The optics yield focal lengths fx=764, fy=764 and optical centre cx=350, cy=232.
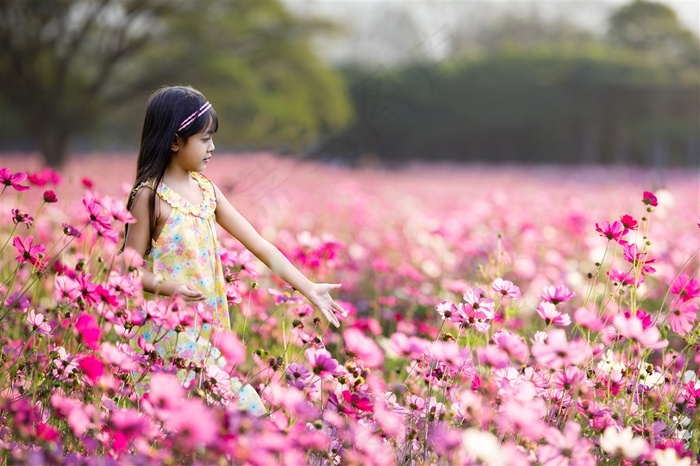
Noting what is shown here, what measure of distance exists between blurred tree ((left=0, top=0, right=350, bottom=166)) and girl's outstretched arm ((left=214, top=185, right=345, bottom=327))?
35.3 ft

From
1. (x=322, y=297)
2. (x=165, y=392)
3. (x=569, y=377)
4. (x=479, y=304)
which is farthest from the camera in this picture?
(x=322, y=297)

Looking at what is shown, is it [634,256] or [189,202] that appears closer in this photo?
[634,256]

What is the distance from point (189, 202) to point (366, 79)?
219 inches

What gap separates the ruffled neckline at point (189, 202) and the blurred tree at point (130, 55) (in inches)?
424

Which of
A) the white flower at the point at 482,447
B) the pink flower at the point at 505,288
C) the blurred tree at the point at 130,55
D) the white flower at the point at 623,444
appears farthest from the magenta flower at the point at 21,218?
the blurred tree at the point at 130,55

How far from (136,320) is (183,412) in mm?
630

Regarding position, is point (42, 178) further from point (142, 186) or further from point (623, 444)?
point (623, 444)

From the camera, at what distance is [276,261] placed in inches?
76.0

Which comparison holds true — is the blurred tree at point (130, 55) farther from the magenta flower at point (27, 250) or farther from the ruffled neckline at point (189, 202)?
the magenta flower at point (27, 250)

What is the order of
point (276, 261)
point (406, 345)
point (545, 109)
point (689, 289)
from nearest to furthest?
point (406, 345) < point (689, 289) < point (276, 261) < point (545, 109)

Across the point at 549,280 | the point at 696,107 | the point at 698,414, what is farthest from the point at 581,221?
the point at 696,107

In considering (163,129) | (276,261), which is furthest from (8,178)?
(276,261)

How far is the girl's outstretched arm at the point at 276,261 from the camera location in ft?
5.98

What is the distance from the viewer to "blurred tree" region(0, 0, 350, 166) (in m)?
12.2
